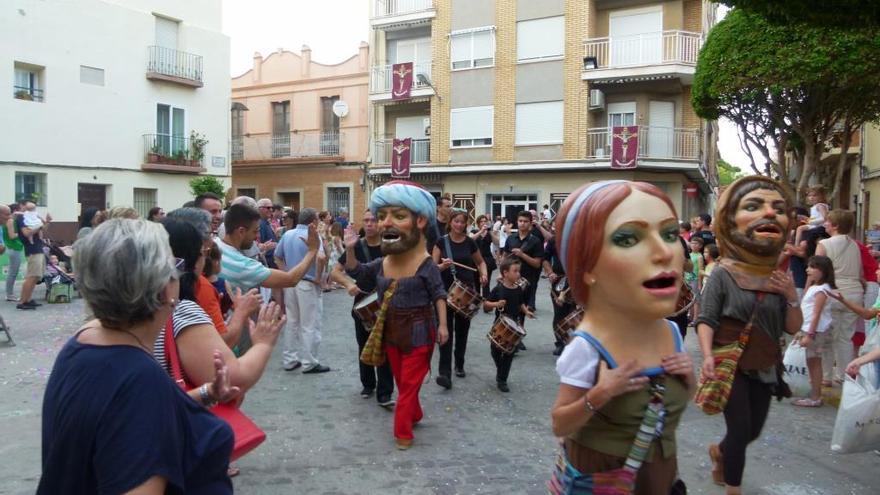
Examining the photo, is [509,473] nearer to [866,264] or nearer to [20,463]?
[20,463]

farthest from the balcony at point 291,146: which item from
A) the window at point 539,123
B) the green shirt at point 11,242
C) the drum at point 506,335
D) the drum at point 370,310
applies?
the drum at point 370,310

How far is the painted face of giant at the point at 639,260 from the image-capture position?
2.60 meters

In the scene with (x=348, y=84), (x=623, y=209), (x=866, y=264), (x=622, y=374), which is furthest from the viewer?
(x=348, y=84)

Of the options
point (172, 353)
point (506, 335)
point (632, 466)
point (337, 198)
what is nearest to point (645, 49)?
point (337, 198)

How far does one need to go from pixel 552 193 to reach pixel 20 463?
832 inches

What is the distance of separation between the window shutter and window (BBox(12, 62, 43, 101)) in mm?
13377

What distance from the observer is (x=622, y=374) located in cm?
250

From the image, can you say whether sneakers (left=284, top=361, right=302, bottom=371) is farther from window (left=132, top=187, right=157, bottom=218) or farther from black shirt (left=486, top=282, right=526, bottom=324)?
window (left=132, top=187, right=157, bottom=218)

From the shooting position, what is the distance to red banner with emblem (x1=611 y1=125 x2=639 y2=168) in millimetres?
22219

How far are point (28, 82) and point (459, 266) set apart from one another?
1829cm

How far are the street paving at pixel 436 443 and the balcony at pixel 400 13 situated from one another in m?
21.0

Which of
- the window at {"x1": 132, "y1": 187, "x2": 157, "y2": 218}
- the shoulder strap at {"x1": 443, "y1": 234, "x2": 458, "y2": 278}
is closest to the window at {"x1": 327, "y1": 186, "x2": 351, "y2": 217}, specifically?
the window at {"x1": 132, "y1": 187, "x2": 157, "y2": 218}

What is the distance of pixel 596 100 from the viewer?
23.4 metres

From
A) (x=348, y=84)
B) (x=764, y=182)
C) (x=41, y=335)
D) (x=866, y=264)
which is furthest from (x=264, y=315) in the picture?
(x=348, y=84)
